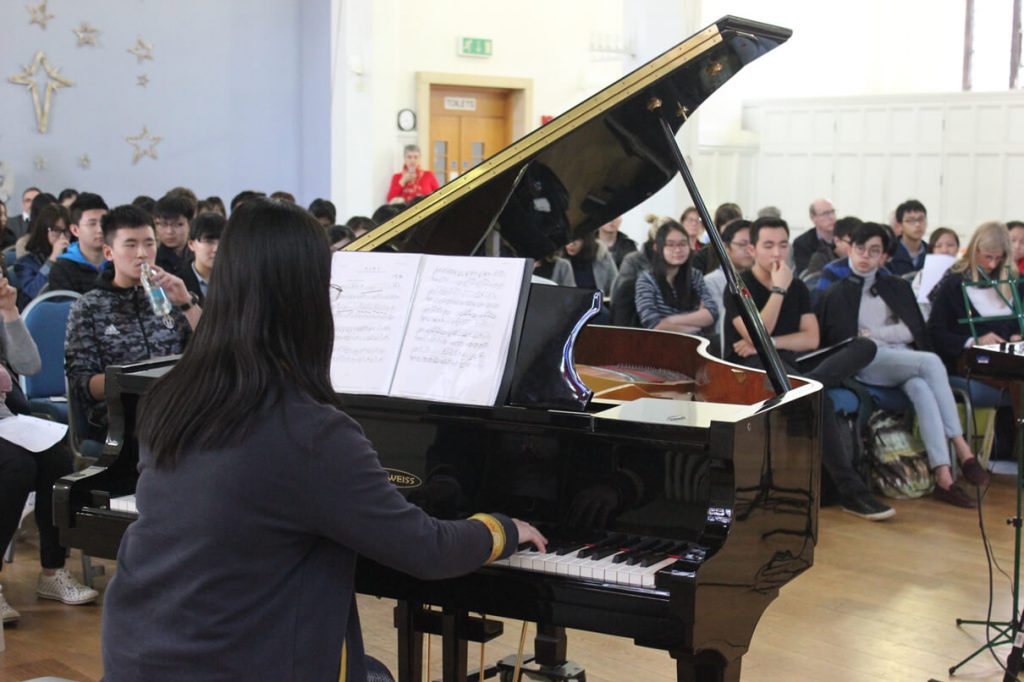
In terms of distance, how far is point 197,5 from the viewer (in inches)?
424

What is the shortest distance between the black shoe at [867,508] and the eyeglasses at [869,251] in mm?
1242

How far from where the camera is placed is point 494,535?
2.13 meters

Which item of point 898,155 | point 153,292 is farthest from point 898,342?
point 898,155

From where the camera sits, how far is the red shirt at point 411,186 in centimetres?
1120

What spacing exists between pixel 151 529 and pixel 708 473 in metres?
1.04

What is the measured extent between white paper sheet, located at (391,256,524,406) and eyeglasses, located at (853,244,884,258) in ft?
12.9

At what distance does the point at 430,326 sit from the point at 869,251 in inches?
159

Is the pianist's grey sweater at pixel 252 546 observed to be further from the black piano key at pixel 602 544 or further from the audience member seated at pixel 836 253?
the audience member seated at pixel 836 253

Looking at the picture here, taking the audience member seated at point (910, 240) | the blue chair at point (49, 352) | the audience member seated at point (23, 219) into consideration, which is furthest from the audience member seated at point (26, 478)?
the audience member seated at point (910, 240)

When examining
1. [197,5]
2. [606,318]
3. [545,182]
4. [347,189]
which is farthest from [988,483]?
[197,5]

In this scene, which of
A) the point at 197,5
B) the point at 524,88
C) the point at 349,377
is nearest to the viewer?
the point at 349,377

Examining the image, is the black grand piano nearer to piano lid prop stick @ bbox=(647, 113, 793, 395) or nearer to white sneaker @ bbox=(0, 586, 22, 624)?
piano lid prop stick @ bbox=(647, 113, 793, 395)

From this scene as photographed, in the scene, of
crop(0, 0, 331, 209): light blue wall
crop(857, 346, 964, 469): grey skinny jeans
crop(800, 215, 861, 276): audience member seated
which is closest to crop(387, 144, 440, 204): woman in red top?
crop(0, 0, 331, 209): light blue wall

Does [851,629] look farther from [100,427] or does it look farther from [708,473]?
[100,427]
